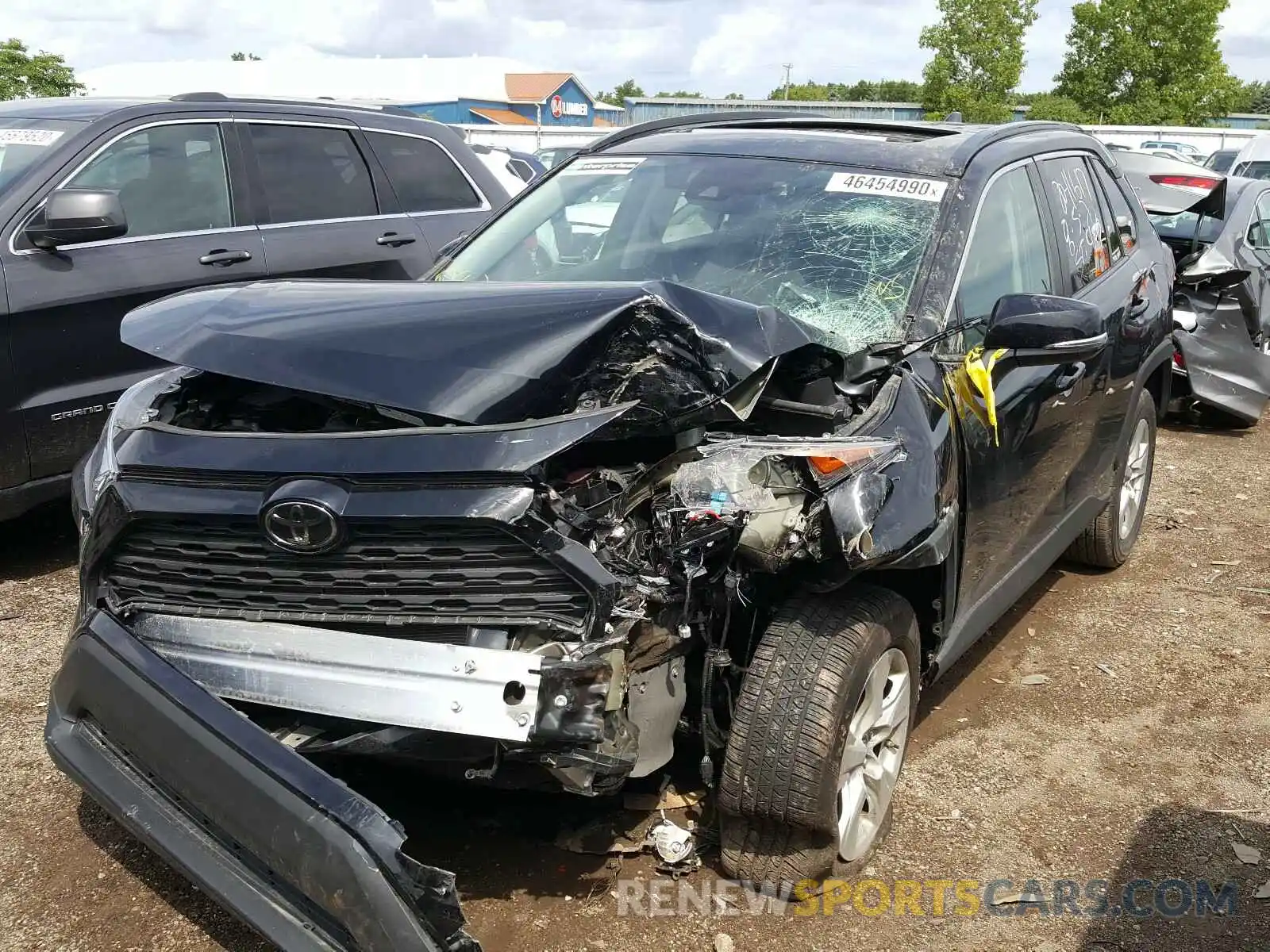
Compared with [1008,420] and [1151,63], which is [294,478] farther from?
[1151,63]

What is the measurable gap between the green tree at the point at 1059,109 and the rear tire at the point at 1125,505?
34503 mm

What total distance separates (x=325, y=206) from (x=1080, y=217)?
378cm

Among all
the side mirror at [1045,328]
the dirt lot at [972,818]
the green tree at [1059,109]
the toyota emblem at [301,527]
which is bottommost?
the dirt lot at [972,818]

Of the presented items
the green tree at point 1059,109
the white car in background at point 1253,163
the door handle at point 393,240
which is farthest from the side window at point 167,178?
the green tree at point 1059,109

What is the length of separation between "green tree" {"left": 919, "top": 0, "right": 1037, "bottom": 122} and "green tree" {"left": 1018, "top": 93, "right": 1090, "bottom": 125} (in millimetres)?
1198

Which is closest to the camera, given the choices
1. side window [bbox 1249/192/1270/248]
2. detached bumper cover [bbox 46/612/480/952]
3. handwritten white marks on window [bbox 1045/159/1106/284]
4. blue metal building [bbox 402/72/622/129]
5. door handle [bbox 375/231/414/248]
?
detached bumper cover [bbox 46/612/480/952]

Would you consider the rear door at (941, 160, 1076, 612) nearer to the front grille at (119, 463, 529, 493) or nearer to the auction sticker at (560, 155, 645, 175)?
the auction sticker at (560, 155, 645, 175)

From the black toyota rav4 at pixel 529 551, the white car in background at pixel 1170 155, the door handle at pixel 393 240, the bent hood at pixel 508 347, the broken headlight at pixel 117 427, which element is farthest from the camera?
the white car in background at pixel 1170 155

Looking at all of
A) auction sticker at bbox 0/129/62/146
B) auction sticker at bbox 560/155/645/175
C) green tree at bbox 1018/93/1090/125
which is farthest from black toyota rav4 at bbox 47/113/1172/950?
green tree at bbox 1018/93/1090/125

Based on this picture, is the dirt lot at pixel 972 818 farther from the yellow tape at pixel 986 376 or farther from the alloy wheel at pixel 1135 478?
the yellow tape at pixel 986 376

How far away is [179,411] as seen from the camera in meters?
2.92

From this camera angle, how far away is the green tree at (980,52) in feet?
131

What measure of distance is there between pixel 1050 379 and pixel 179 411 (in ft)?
8.89

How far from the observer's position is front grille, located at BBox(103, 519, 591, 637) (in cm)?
236
